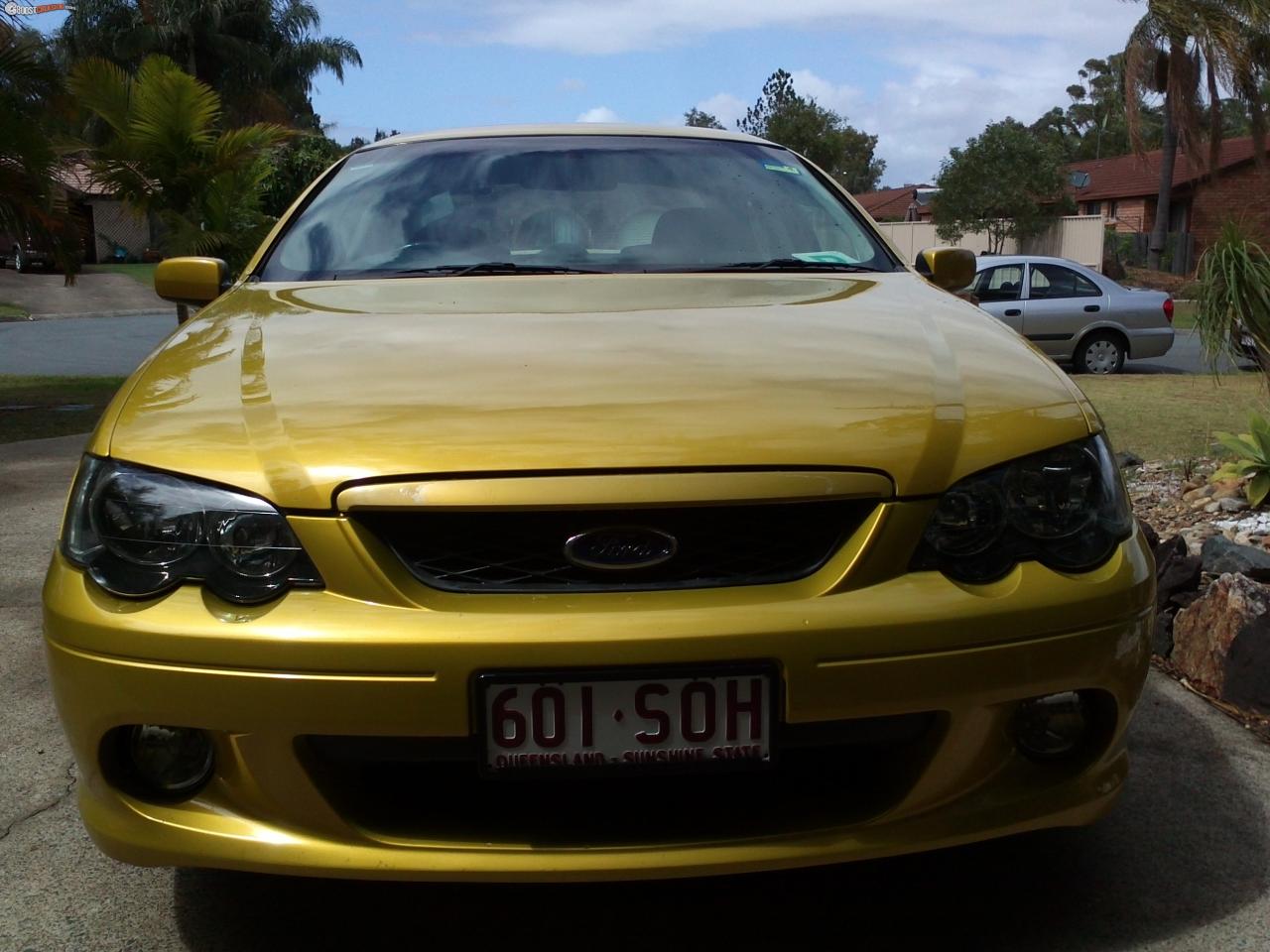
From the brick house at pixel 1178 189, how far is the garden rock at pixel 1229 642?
31336 millimetres

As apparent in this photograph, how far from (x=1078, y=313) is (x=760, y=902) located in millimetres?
13117

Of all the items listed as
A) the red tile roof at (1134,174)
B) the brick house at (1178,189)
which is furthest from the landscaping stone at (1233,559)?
the red tile roof at (1134,174)

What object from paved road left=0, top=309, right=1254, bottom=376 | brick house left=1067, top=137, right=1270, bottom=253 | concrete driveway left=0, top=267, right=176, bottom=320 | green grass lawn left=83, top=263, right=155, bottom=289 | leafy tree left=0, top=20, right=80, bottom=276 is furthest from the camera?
green grass lawn left=83, top=263, right=155, bottom=289

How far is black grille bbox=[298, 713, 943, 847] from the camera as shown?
6.15 ft

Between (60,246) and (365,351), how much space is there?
28.2 feet

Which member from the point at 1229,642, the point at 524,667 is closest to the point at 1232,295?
the point at 1229,642

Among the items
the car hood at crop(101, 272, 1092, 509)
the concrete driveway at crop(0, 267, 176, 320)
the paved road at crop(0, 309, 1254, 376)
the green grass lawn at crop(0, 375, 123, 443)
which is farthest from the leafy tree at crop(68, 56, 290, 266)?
the concrete driveway at crop(0, 267, 176, 320)

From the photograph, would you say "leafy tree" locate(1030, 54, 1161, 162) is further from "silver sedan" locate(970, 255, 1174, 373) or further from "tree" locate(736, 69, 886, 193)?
"silver sedan" locate(970, 255, 1174, 373)

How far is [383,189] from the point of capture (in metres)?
3.32

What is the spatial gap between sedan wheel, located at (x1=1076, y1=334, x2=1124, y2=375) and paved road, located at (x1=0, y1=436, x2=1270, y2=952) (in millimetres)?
12372

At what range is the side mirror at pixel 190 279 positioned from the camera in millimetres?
3207

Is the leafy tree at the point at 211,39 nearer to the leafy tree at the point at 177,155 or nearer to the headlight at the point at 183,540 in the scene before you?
the leafy tree at the point at 177,155

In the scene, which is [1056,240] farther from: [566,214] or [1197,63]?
[566,214]

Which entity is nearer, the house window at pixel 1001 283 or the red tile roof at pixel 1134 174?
the house window at pixel 1001 283
